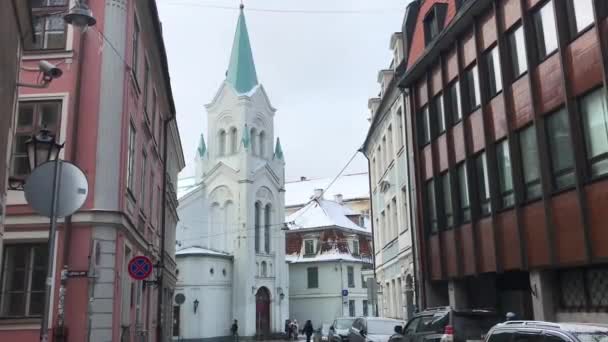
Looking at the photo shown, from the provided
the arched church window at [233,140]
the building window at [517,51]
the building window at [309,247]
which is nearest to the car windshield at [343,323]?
the building window at [517,51]

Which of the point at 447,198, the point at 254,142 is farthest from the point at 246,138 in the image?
the point at 447,198

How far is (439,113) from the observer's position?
21.7 m

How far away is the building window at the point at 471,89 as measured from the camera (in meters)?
18.6

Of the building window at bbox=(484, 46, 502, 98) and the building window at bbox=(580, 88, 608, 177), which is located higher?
→ the building window at bbox=(484, 46, 502, 98)

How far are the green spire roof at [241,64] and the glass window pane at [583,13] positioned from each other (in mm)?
50609

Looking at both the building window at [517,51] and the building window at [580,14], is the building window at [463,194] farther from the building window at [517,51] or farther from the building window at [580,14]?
the building window at [580,14]

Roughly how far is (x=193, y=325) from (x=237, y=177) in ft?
48.0

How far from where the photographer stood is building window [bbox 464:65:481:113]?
61.0 ft

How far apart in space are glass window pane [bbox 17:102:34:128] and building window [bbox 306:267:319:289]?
166 ft

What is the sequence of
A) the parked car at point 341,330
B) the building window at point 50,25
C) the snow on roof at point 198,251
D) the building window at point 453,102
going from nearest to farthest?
the building window at point 50,25, the building window at point 453,102, the parked car at point 341,330, the snow on roof at point 198,251

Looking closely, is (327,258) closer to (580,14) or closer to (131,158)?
(131,158)

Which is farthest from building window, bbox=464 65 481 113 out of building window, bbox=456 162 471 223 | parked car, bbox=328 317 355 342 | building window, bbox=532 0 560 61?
parked car, bbox=328 317 355 342

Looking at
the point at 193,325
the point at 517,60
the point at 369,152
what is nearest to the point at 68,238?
the point at 517,60

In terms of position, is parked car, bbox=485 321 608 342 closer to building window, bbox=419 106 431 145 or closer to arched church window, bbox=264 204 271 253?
building window, bbox=419 106 431 145
